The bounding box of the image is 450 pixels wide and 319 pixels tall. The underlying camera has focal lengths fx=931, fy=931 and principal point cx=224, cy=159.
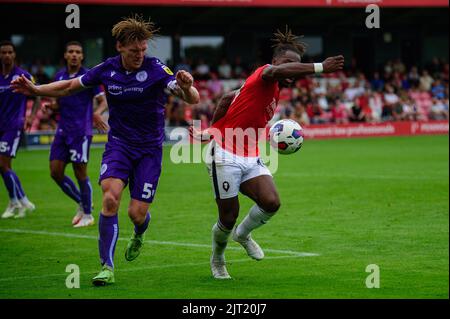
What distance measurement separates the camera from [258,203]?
9633 millimetres

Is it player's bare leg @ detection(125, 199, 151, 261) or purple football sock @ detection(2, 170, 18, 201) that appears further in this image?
purple football sock @ detection(2, 170, 18, 201)

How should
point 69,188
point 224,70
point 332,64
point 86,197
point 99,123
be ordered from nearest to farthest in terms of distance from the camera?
point 332,64 → point 99,123 → point 86,197 → point 69,188 → point 224,70

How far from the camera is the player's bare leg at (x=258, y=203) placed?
9.59 metres

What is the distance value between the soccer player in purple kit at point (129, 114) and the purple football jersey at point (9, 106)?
19.0ft

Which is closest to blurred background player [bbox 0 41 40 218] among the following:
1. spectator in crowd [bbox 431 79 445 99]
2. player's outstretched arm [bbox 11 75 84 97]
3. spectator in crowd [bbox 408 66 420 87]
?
player's outstretched arm [bbox 11 75 84 97]

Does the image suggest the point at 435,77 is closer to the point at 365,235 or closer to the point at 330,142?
the point at 330,142

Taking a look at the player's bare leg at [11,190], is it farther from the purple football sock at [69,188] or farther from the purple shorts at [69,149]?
the purple shorts at [69,149]

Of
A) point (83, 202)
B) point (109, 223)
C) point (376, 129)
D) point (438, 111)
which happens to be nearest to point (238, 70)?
point (376, 129)

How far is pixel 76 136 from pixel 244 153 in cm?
543

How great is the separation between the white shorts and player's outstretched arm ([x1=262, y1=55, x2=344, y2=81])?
3.05ft

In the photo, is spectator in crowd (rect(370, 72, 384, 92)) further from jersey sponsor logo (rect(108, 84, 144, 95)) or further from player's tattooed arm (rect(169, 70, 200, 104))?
player's tattooed arm (rect(169, 70, 200, 104))

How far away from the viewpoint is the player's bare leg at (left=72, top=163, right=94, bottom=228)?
47.1ft

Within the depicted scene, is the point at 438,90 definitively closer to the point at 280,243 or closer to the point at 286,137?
the point at 280,243

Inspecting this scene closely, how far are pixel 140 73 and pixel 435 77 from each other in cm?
3867
